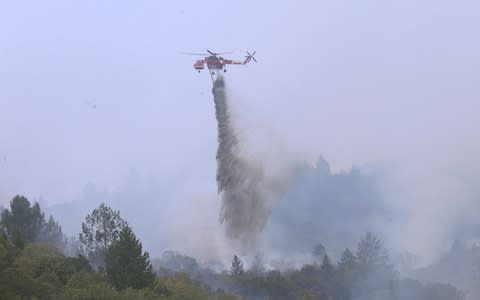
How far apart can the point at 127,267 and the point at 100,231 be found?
45746 mm

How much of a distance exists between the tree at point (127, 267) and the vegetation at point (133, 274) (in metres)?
0.13

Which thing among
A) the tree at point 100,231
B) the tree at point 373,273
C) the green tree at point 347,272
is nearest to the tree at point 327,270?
the green tree at point 347,272

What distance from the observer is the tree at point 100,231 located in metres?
126

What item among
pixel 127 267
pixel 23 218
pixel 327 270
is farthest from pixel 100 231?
pixel 327 270

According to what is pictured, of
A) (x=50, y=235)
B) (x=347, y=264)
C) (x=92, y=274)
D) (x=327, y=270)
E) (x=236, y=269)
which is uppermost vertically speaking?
(x=347, y=264)

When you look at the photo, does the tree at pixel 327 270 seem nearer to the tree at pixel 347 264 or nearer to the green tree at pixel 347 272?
the green tree at pixel 347 272

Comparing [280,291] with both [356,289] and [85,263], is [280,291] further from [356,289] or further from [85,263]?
[85,263]

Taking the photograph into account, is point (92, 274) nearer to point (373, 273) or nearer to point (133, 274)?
point (133, 274)

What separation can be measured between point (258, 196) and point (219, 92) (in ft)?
135

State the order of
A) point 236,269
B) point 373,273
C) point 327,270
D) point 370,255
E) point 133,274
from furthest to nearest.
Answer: point 370,255 < point 373,273 < point 327,270 < point 236,269 < point 133,274

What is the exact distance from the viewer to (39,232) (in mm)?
147375

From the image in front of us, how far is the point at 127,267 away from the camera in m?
82.9

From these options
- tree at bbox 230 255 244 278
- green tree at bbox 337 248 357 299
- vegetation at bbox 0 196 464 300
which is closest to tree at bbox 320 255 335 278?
vegetation at bbox 0 196 464 300

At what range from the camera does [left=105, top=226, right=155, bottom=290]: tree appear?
81250 millimetres
